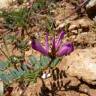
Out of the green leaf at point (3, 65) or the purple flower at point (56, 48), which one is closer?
the purple flower at point (56, 48)

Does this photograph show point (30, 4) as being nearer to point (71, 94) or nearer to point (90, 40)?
point (90, 40)

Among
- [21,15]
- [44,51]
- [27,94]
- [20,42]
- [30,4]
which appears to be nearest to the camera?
[44,51]

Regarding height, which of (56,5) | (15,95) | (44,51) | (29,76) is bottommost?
(15,95)

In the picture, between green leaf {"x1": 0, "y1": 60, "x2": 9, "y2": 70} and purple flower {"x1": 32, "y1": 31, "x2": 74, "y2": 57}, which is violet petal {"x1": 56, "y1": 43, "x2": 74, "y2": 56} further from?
green leaf {"x1": 0, "y1": 60, "x2": 9, "y2": 70}

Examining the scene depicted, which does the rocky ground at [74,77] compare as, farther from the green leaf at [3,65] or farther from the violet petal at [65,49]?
the violet petal at [65,49]

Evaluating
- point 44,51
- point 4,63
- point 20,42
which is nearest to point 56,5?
point 20,42

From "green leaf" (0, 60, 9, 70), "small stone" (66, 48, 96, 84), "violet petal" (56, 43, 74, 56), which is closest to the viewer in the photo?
"violet petal" (56, 43, 74, 56)

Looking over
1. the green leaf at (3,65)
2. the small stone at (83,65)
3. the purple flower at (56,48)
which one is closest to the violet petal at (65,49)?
the purple flower at (56,48)

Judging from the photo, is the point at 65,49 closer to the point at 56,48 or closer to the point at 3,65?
the point at 56,48

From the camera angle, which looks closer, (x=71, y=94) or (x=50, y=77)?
(x=71, y=94)

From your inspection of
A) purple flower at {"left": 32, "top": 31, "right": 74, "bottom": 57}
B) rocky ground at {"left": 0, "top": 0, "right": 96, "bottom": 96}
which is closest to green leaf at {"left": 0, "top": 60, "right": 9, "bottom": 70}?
rocky ground at {"left": 0, "top": 0, "right": 96, "bottom": 96}

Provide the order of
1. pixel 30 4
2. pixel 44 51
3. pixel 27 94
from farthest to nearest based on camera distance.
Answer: pixel 30 4 < pixel 27 94 < pixel 44 51
